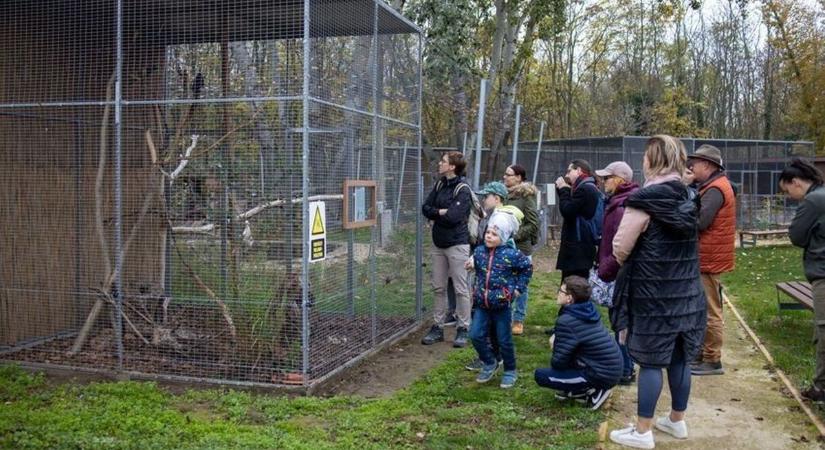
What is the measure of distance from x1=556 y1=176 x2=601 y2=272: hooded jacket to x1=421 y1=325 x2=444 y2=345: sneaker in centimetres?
142

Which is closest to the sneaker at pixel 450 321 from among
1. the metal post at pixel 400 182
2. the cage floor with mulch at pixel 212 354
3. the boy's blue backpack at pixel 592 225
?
the metal post at pixel 400 182

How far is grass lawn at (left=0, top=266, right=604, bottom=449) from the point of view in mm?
4504

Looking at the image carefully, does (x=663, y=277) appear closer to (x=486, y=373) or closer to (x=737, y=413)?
(x=737, y=413)

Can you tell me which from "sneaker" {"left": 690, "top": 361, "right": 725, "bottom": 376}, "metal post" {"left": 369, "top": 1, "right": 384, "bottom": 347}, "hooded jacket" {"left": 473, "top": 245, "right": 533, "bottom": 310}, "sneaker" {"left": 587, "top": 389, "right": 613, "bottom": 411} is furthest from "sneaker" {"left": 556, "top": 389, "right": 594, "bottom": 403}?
"metal post" {"left": 369, "top": 1, "right": 384, "bottom": 347}

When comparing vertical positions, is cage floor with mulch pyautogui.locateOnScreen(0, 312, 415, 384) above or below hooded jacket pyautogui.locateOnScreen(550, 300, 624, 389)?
below

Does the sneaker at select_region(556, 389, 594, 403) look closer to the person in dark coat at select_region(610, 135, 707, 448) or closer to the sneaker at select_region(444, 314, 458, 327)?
the person in dark coat at select_region(610, 135, 707, 448)

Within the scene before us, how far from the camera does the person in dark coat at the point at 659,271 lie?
13.8 ft

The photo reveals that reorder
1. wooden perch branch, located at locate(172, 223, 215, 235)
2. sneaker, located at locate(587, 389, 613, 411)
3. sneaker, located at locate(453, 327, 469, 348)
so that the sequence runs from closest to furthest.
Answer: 1. sneaker, located at locate(587, 389, 613, 411)
2. wooden perch branch, located at locate(172, 223, 215, 235)
3. sneaker, located at locate(453, 327, 469, 348)

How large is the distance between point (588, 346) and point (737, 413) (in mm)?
1223

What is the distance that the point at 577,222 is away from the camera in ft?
21.8

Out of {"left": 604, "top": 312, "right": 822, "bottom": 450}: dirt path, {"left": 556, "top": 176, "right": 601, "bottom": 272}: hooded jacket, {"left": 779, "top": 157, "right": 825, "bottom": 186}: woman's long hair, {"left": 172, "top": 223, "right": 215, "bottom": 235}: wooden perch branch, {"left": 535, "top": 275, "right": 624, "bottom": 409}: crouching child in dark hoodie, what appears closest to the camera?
{"left": 604, "top": 312, "right": 822, "bottom": 450}: dirt path

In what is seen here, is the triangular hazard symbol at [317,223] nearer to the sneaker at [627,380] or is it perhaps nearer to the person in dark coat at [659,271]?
the person in dark coat at [659,271]

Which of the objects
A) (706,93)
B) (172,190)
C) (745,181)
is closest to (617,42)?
(706,93)

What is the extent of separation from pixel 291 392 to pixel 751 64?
36065 mm
